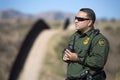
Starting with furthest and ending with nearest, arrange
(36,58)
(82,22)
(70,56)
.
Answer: (36,58) → (82,22) → (70,56)

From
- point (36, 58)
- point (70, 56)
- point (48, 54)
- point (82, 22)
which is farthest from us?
point (36, 58)

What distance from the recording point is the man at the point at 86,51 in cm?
667

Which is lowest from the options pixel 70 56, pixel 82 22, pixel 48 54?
pixel 48 54

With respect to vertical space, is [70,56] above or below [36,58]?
above

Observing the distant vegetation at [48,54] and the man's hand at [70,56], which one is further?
the distant vegetation at [48,54]

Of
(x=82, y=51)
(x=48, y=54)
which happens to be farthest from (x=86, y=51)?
(x=48, y=54)

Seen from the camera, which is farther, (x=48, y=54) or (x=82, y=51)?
(x=48, y=54)

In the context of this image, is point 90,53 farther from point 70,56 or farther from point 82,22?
point 82,22

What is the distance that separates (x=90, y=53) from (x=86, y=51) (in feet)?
0.25

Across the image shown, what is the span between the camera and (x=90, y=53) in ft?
22.3

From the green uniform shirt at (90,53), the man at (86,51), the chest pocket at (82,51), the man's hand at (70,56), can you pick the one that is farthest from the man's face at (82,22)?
the man's hand at (70,56)

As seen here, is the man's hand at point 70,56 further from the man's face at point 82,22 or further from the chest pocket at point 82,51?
the man's face at point 82,22

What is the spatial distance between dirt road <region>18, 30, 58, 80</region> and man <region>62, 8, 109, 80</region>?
30862 mm

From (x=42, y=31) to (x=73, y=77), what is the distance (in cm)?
4743
